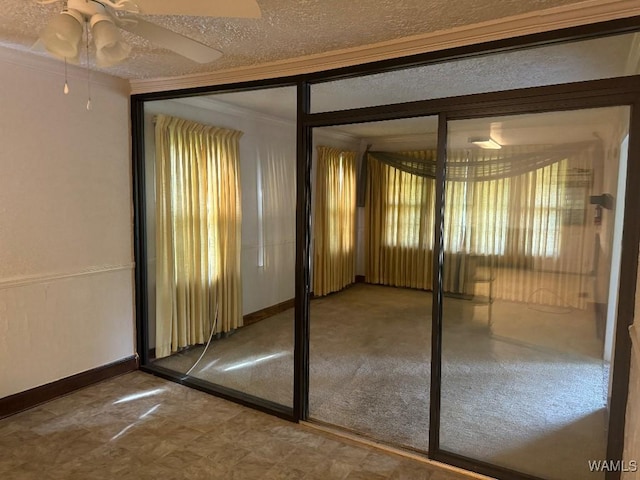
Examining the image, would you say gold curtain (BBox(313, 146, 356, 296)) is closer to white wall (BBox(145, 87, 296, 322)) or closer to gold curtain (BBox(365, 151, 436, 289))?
gold curtain (BBox(365, 151, 436, 289))

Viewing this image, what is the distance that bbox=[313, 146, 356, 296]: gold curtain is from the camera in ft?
19.3

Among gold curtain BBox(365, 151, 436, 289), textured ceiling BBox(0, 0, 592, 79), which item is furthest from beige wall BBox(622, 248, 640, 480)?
gold curtain BBox(365, 151, 436, 289)

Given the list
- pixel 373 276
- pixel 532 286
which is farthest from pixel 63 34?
pixel 373 276

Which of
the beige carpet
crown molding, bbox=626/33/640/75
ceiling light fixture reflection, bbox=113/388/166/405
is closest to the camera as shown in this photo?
crown molding, bbox=626/33/640/75

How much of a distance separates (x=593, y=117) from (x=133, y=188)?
3.24 meters

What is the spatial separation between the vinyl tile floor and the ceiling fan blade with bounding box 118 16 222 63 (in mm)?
2160

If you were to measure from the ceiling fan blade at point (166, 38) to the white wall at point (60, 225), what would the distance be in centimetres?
160

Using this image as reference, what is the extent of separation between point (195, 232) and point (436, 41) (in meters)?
2.58

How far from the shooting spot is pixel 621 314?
6.51 ft

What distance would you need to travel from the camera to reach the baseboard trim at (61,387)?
2.85 meters

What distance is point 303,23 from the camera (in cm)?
217

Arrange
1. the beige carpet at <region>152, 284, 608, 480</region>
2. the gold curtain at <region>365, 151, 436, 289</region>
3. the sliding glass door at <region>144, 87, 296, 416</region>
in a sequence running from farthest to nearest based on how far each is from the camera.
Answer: the gold curtain at <region>365, 151, 436, 289</region> < the sliding glass door at <region>144, 87, 296, 416</region> < the beige carpet at <region>152, 284, 608, 480</region>

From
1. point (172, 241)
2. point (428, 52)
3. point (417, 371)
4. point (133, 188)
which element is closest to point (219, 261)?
point (172, 241)

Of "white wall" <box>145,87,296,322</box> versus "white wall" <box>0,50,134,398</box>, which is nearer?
"white wall" <box>0,50,134,398</box>
